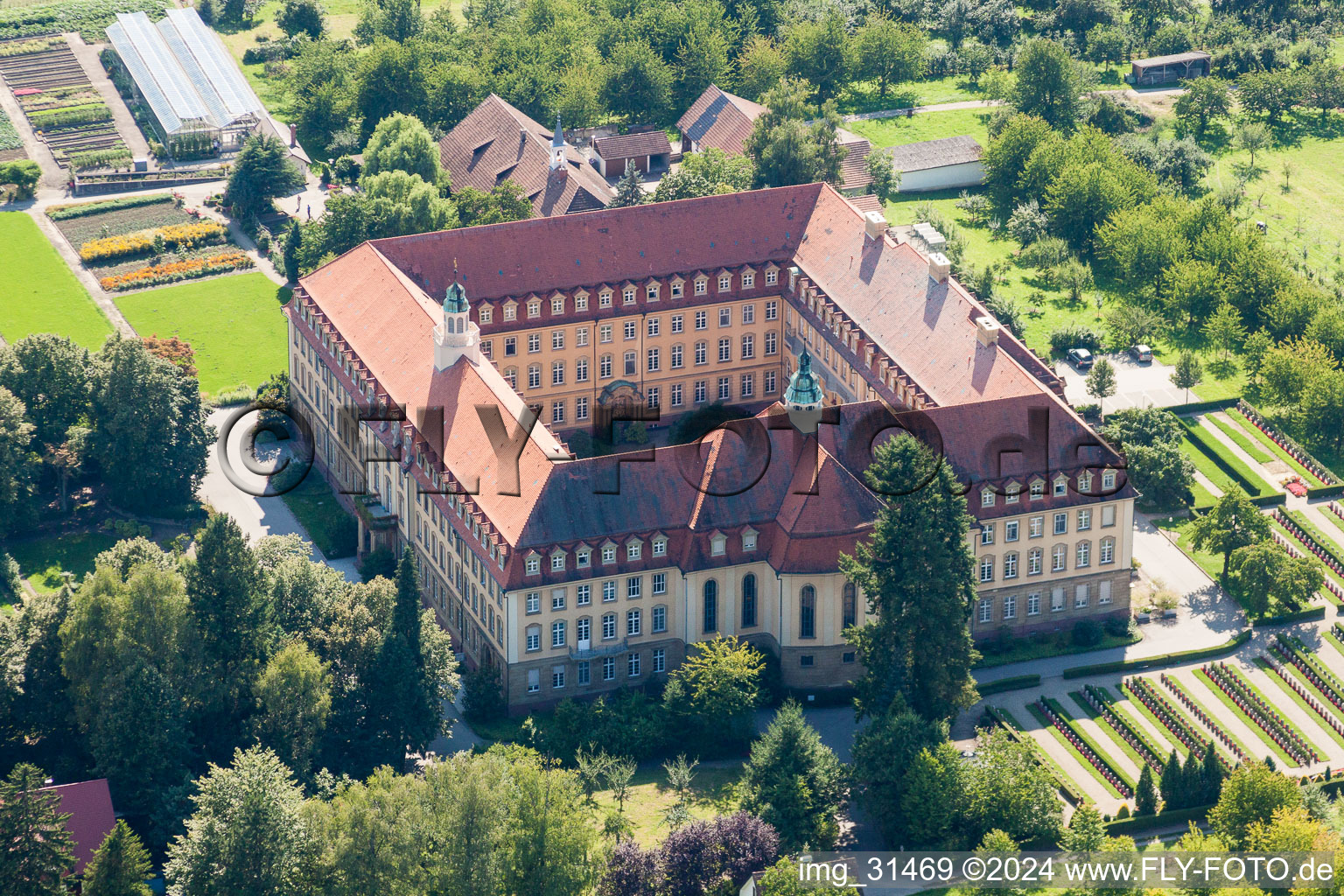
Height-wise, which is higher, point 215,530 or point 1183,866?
point 215,530

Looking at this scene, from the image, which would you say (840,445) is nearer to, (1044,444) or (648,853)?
(1044,444)

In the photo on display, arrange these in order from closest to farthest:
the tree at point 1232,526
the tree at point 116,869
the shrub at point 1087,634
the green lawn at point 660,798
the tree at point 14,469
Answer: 1. the tree at point 116,869
2. the green lawn at point 660,798
3. the shrub at point 1087,634
4. the tree at point 1232,526
5. the tree at point 14,469

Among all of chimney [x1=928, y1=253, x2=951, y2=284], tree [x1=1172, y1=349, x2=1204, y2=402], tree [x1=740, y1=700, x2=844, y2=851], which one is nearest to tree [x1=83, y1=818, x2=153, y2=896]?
tree [x1=740, y1=700, x2=844, y2=851]

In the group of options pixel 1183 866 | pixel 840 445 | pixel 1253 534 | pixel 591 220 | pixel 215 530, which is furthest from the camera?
pixel 591 220

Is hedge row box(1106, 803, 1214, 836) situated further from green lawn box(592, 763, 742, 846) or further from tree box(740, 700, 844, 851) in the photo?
green lawn box(592, 763, 742, 846)

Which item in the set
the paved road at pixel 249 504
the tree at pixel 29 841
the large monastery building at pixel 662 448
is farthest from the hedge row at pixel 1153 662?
the tree at pixel 29 841

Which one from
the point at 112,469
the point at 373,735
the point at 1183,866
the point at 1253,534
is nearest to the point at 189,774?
the point at 373,735

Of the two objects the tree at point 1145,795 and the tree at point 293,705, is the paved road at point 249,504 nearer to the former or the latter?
the tree at point 293,705

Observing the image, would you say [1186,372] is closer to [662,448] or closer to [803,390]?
[803,390]
